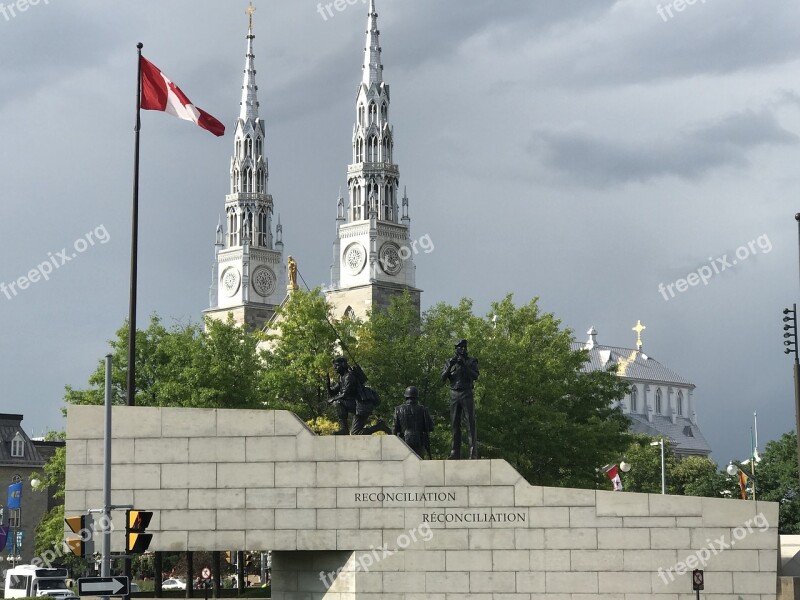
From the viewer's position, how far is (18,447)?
109 metres

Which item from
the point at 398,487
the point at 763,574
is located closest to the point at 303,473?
the point at 398,487

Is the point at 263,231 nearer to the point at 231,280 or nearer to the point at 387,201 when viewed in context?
the point at 231,280

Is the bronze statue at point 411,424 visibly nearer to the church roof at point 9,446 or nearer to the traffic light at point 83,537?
the traffic light at point 83,537

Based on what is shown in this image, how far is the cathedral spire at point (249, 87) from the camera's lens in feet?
447

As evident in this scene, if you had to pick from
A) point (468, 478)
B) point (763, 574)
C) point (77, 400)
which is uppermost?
point (77, 400)

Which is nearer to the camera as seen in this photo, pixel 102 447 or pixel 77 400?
pixel 102 447

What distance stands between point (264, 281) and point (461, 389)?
104 meters

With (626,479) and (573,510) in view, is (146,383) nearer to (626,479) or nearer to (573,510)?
(573,510)

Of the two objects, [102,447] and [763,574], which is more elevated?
[102,447]

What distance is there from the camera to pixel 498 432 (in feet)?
177

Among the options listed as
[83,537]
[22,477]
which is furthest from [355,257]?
[83,537]

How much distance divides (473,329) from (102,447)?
2570cm

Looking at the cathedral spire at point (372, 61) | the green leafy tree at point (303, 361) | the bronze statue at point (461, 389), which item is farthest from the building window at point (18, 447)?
the bronze statue at point (461, 389)

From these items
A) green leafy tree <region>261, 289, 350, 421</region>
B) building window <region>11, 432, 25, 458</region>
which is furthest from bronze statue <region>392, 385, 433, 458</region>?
building window <region>11, 432, 25, 458</region>
